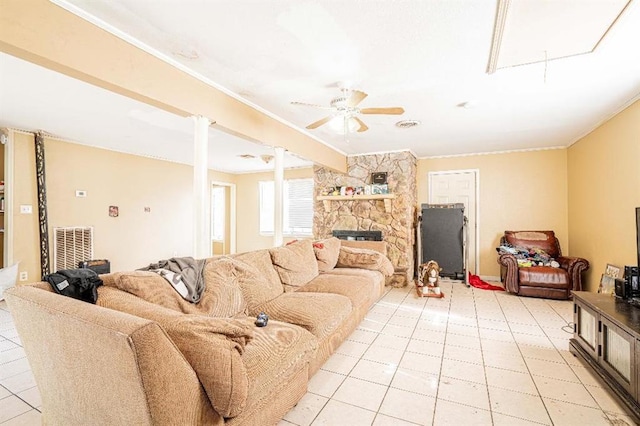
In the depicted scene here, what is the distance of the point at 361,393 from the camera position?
2.03 meters

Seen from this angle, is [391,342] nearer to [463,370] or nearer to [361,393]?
[463,370]

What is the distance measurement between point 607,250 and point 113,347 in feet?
16.7

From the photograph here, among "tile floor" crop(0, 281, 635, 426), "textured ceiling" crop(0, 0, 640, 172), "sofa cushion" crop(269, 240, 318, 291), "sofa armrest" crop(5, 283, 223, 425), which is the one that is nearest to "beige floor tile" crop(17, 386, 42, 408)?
"tile floor" crop(0, 281, 635, 426)

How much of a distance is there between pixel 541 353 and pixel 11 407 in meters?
4.02

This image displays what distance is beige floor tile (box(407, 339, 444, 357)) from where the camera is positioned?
2633 millimetres

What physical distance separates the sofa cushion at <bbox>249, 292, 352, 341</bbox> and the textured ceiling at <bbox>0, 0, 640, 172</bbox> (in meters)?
1.97

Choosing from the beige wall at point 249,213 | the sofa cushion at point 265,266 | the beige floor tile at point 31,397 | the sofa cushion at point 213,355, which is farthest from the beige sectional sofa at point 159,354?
the beige wall at point 249,213

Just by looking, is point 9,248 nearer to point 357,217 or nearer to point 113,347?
point 113,347

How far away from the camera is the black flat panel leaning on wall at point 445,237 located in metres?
5.29

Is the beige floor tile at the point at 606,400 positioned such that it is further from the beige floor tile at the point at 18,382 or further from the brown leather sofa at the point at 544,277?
the beige floor tile at the point at 18,382

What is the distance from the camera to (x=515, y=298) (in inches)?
171

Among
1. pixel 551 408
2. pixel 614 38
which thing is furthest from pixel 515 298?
pixel 614 38

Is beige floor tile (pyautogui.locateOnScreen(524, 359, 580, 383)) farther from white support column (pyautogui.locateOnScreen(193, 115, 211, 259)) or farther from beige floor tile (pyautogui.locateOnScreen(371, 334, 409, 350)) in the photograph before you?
white support column (pyautogui.locateOnScreen(193, 115, 211, 259))

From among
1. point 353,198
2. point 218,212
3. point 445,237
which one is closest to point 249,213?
point 218,212
